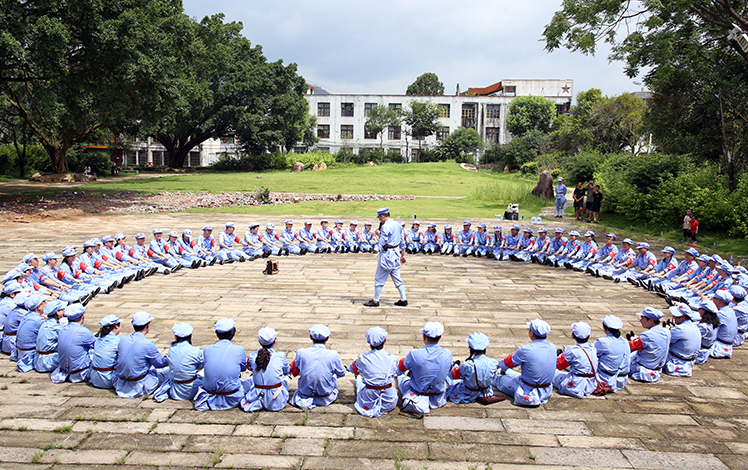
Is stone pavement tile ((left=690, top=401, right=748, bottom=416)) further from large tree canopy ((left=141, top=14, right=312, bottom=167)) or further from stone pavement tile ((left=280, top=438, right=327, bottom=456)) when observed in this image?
large tree canopy ((left=141, top=14, right=312, bottom=167))

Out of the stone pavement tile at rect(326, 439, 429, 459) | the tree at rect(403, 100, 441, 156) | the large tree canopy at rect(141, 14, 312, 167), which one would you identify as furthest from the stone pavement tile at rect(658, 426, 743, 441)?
the tree at rect(403, 100, 441, 156)

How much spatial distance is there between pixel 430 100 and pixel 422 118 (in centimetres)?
447

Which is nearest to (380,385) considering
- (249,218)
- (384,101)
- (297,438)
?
(297,438)

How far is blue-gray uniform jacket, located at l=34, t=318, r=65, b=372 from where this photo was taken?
658cm

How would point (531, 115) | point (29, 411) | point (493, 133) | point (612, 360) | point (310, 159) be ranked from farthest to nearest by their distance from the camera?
1. point (493, 133)
2. point (531, 115)
3. point (310, 159)
4. point (612, 360)
5. point (29, 411)

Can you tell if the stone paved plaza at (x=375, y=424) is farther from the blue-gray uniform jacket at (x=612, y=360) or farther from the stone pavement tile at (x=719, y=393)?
the blue-gray uniform jacket at (x=612, y=360)

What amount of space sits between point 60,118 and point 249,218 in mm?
19782

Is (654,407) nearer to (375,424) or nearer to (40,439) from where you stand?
(375,424)

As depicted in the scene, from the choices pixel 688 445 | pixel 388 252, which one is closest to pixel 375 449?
pixel 688 445

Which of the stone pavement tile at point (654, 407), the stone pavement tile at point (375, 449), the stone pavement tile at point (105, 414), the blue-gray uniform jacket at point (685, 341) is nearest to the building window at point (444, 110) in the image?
the blue-gray uniform jacket at point (685, 341)

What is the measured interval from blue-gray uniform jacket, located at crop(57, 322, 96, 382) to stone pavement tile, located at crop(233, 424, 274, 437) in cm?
259

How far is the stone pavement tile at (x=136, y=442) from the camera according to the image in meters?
4.92

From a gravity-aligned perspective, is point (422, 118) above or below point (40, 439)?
above

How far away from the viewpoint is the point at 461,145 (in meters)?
60.5
